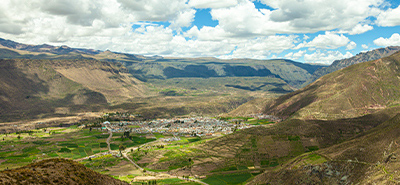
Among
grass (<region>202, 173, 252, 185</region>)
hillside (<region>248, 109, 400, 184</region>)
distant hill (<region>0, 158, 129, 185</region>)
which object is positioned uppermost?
distant hill (<region>0, 158, 129, 185</region>)

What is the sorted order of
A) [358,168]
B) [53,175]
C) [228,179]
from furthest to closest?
[228,179], [358,168], [53,175]

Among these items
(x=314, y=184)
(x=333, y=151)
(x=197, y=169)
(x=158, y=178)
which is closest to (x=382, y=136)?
(x=333, y=151)

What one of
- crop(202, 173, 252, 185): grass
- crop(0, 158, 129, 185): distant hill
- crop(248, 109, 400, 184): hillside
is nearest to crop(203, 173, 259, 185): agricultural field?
crop(202, 173, 252, 185): grass

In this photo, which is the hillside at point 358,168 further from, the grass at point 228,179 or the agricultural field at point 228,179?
the grass at point 228,179

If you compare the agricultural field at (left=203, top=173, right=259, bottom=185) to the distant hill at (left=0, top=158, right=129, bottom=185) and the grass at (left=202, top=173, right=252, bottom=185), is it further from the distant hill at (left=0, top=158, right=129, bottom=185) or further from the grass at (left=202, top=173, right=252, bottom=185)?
the distant hill at (left=0, top=158, right=129, bottom=185)

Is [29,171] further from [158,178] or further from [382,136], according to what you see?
[382,136]

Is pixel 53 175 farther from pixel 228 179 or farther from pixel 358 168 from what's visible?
pixel 358 168

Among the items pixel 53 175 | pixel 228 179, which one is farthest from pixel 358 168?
pixel 53 175

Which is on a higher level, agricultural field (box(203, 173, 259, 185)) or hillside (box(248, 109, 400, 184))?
hillside (box(248, 109, 400, 184))

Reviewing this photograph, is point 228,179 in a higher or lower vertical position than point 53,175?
lower
